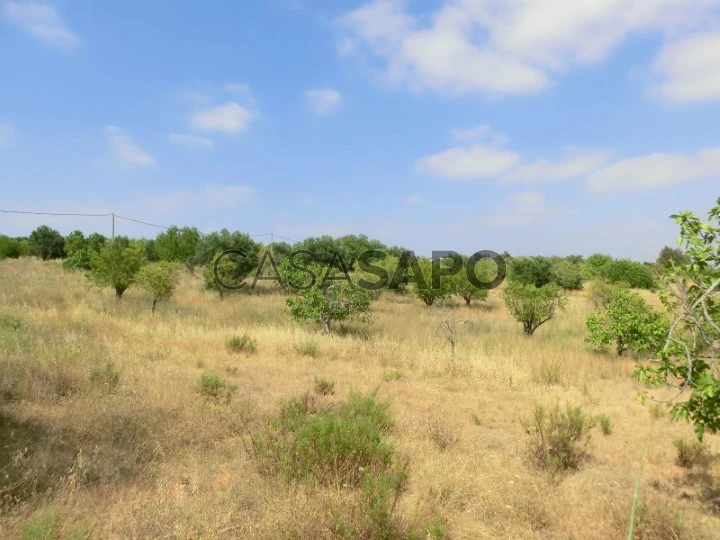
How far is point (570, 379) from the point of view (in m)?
9.07

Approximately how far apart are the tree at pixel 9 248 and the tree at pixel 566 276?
5477 centimetres

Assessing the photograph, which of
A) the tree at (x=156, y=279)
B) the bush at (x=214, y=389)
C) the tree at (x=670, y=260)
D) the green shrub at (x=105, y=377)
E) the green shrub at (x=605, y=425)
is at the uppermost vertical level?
the tree at (x=670, y=260)

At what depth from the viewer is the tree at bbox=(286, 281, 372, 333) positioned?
14391mm

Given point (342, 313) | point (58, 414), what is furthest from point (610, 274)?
point (58, 414)

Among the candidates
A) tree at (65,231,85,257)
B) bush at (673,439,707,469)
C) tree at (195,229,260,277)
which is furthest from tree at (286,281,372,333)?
tree at (65,231,85,257)

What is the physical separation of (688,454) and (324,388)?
17.5 ft

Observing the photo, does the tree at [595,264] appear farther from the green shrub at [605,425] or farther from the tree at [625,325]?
the green shrub at [605,425]

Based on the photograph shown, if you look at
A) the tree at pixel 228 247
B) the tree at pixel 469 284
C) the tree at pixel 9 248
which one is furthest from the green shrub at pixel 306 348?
the tree at pixel 9 248

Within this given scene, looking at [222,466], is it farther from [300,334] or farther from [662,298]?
[300,334]

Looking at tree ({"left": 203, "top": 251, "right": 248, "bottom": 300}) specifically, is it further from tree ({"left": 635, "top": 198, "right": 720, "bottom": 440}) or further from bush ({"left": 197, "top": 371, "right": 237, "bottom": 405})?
tree ({"left": 635, "top": 198, "right": 720, "bottom": 440})

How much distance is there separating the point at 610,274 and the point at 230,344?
102 feet

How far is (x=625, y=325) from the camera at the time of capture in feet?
34.2

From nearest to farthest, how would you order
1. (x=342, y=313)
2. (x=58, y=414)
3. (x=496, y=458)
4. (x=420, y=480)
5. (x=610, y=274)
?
(x=420, y=480)
(x=496, y=458)
(x=58, y=414)
(x=342, y=313)
(x=610, y=274)

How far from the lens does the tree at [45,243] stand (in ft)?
164
